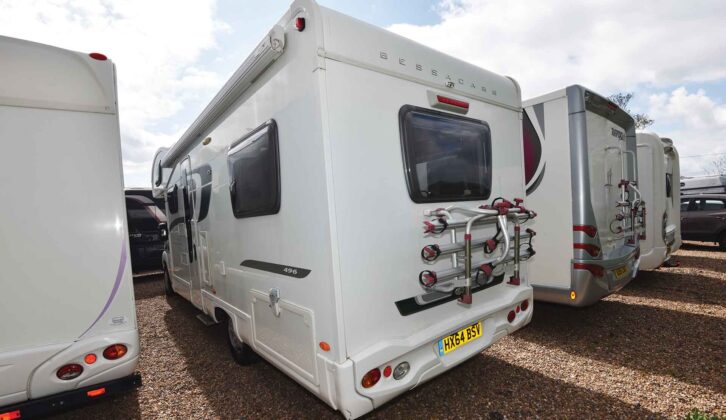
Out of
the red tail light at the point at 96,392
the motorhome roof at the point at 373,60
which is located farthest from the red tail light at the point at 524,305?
the red tail light at the point at 96,392

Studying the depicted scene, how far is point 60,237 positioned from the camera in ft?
7.42

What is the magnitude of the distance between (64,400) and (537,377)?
3.64 meters

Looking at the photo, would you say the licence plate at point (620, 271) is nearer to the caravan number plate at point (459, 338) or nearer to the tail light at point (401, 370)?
the caravan number plate at point (459, 338)

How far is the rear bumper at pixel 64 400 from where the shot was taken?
6.97 feet

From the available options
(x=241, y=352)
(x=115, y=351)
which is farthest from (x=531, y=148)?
(x=115, y=351)

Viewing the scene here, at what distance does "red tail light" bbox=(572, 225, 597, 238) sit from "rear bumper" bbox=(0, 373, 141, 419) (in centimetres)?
420

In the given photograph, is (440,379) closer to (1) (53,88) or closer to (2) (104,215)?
(2) (104,215)

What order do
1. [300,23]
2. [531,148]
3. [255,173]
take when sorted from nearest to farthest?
[300,23] < [255,173] < [531,148]

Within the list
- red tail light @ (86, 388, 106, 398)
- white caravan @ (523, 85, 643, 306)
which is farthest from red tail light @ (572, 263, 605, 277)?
red tail light @ (86, 388, 106, 398)

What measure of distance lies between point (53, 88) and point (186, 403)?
2.70 meters

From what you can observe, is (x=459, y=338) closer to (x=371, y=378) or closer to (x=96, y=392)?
(x=371, y=378)

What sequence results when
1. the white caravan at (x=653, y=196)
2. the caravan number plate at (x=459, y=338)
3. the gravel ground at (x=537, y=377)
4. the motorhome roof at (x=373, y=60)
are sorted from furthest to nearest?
the white caravan at (x=653, y=196)
the gravel ground at (x=537, y=377)
the caravan number plate at (x=459, y=338)
the motorhome roof at (x=373, y=60)

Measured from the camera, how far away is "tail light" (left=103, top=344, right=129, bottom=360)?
7.78 ft

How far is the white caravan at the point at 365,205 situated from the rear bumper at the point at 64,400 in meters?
0.96
